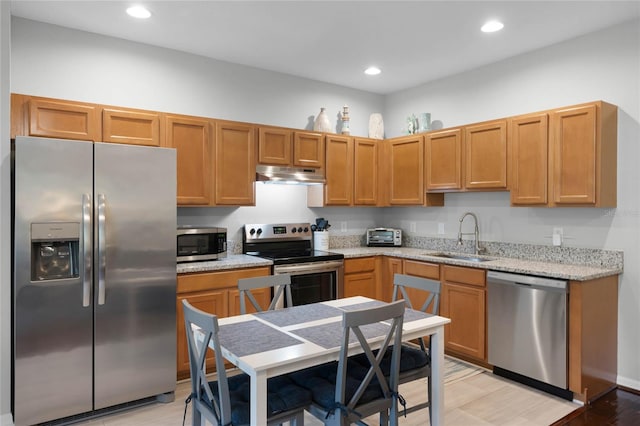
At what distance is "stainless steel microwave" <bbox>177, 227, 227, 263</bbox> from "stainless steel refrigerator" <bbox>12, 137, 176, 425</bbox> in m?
0.45

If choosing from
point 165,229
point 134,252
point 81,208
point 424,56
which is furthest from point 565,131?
point 81,208

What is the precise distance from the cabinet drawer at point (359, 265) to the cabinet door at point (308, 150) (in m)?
1.04

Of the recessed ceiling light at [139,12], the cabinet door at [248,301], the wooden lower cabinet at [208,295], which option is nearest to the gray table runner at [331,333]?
the cabinet door at [248,301]

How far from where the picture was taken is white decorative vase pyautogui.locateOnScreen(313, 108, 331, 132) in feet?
15.2

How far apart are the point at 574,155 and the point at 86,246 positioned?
3.57m

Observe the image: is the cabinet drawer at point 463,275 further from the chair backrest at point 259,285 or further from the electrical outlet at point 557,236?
the chair backrest at point 259,285

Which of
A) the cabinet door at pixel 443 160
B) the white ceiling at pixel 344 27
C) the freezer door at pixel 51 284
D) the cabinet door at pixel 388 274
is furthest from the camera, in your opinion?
the cabinet door at pixel 388 274

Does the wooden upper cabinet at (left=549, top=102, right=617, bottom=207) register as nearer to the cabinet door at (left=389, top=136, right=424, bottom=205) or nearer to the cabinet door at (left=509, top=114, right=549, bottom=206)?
the cabinet door at (left=509, top=114, right=549, bottom=206)

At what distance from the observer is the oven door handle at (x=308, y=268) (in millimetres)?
3807

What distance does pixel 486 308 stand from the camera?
3547 millimetres

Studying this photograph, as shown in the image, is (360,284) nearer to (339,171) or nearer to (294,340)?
(339,171)

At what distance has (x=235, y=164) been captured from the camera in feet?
12.7

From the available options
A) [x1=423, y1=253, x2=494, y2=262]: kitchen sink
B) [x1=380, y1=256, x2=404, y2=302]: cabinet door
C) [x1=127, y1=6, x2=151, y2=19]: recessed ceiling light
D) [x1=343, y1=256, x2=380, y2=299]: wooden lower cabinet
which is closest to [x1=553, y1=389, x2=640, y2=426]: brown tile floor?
[x1=423, y1=253, x2=494, y2=262]: kitchen sink

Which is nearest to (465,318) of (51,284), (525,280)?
(525,280)
